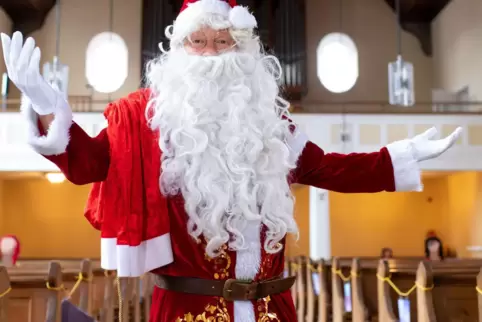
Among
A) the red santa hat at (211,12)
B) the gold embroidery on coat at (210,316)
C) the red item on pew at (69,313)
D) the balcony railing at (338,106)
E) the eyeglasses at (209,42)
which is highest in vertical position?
the balcony railing at (338,106)

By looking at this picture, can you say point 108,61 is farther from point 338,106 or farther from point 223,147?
point 223,147

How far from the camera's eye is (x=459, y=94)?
14.1 meters

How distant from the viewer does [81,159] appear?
2096mm

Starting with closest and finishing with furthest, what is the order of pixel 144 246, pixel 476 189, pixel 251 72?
1. pixel 144 246
2. pixel 251 72
3. pixel 476 189

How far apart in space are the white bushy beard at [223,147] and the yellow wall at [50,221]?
12938 mm

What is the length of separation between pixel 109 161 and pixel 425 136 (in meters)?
1.24

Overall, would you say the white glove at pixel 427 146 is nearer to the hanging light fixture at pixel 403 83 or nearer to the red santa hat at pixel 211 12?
the red santa hat at pixel 211 12

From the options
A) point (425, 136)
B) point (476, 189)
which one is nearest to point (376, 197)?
point (476, 189)

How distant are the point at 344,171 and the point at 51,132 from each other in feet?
3.64

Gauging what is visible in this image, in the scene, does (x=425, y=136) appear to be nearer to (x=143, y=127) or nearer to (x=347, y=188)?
(x=347, y=188)

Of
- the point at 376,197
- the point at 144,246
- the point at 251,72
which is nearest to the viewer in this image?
the point at 144,246

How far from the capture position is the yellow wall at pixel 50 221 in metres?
14.9

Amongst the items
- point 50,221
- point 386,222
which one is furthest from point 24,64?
point 386,222

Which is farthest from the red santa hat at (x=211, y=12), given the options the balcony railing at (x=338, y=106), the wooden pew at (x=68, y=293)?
the balcony railing at (x=338, y=106)
